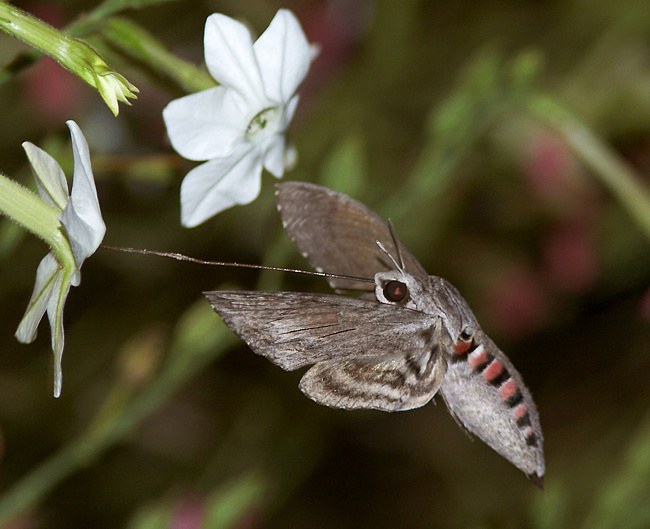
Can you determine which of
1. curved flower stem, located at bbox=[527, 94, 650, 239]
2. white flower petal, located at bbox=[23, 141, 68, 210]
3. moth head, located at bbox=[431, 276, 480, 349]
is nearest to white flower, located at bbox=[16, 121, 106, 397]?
white flower petal, located at bbox=[23, 141, 68, 210]

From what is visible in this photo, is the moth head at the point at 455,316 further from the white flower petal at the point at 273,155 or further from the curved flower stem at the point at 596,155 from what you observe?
the curved flower stem at the point at 596,155

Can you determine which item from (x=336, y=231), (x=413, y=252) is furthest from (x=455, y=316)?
(x=413, y=252)

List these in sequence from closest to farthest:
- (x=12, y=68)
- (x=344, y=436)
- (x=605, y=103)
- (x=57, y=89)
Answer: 1. (x=12, y=68)
2. (x=57, y=89)
3. (x=605, y=103)
4. (x=344, y=436)

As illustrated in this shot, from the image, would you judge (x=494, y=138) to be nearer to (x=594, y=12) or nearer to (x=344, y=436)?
(x=594, y=12)

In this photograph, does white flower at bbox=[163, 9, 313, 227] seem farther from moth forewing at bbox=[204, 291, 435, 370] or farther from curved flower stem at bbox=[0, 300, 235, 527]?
curved flower stem at bbox=[0, 300, 235, 527]

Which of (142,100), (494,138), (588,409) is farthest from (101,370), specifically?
(588,409)

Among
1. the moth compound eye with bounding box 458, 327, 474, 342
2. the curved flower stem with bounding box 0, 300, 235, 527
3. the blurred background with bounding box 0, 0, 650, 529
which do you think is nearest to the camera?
the moth compound eye with bounding box 458, 327, 474, 342
